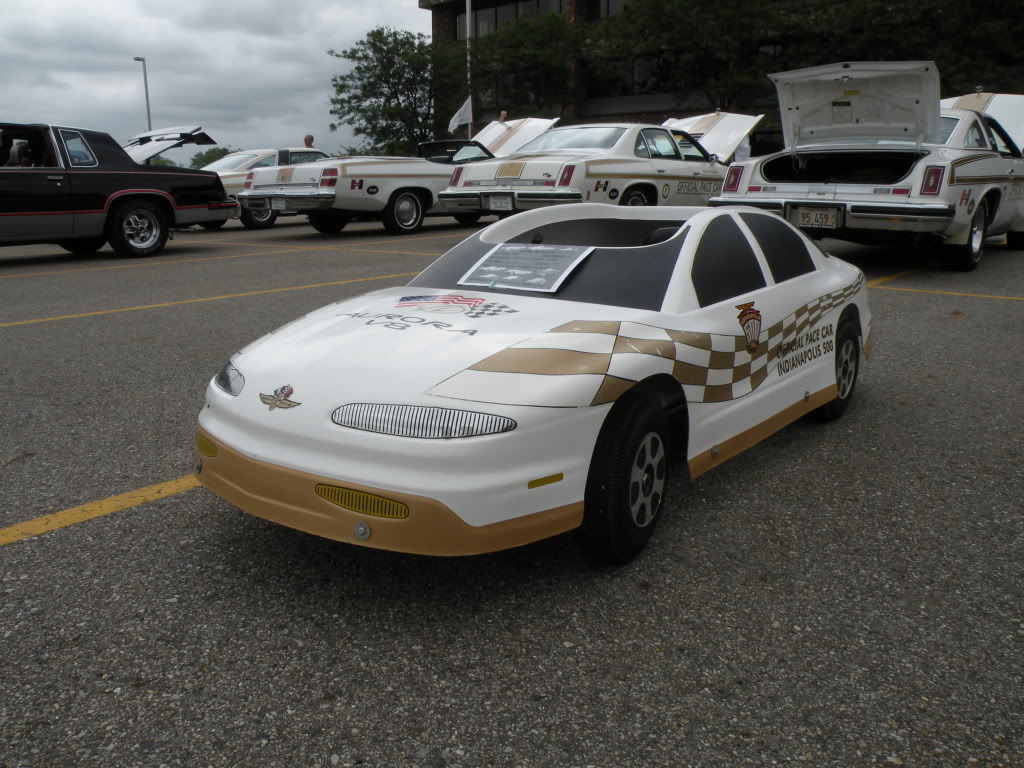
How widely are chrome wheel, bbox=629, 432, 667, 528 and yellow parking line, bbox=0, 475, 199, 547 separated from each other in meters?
1.89

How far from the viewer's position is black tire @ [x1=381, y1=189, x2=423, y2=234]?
1489 centimetres

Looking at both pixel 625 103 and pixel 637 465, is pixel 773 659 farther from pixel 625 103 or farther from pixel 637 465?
pixel 625 103

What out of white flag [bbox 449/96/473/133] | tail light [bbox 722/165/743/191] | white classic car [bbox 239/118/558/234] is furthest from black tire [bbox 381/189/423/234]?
white flag [bbox 449/96/473/133]

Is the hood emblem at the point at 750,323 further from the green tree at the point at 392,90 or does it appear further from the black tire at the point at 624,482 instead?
the green tree at the point at 392,90

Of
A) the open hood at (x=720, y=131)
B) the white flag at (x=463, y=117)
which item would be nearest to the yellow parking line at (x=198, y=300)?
the open hood at (x=720, y=131)

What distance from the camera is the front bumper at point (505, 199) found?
37.6ft

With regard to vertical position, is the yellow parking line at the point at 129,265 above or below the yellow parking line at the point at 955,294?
above

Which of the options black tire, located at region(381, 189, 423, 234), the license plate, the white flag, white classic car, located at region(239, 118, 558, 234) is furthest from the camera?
the white flag

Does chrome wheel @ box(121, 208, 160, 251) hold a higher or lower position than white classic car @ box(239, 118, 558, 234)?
lower

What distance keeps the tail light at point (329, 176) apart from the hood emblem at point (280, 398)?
11.5 metres

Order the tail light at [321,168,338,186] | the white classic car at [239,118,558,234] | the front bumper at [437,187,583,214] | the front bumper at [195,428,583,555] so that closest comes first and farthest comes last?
the front bumper at [195,428,583,555] < the front bumper at [437,187,583,214] < the tail light at [321,168,338,186] < the white classic car at [239,118,558,234]

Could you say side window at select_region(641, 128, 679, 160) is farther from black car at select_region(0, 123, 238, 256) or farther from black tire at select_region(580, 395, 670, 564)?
black tire at select_region(580, 395, 670, 564)

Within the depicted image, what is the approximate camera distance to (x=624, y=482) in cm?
295

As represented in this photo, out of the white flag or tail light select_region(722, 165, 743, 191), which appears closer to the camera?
tail light select_region(722, 165, 743, 191)
